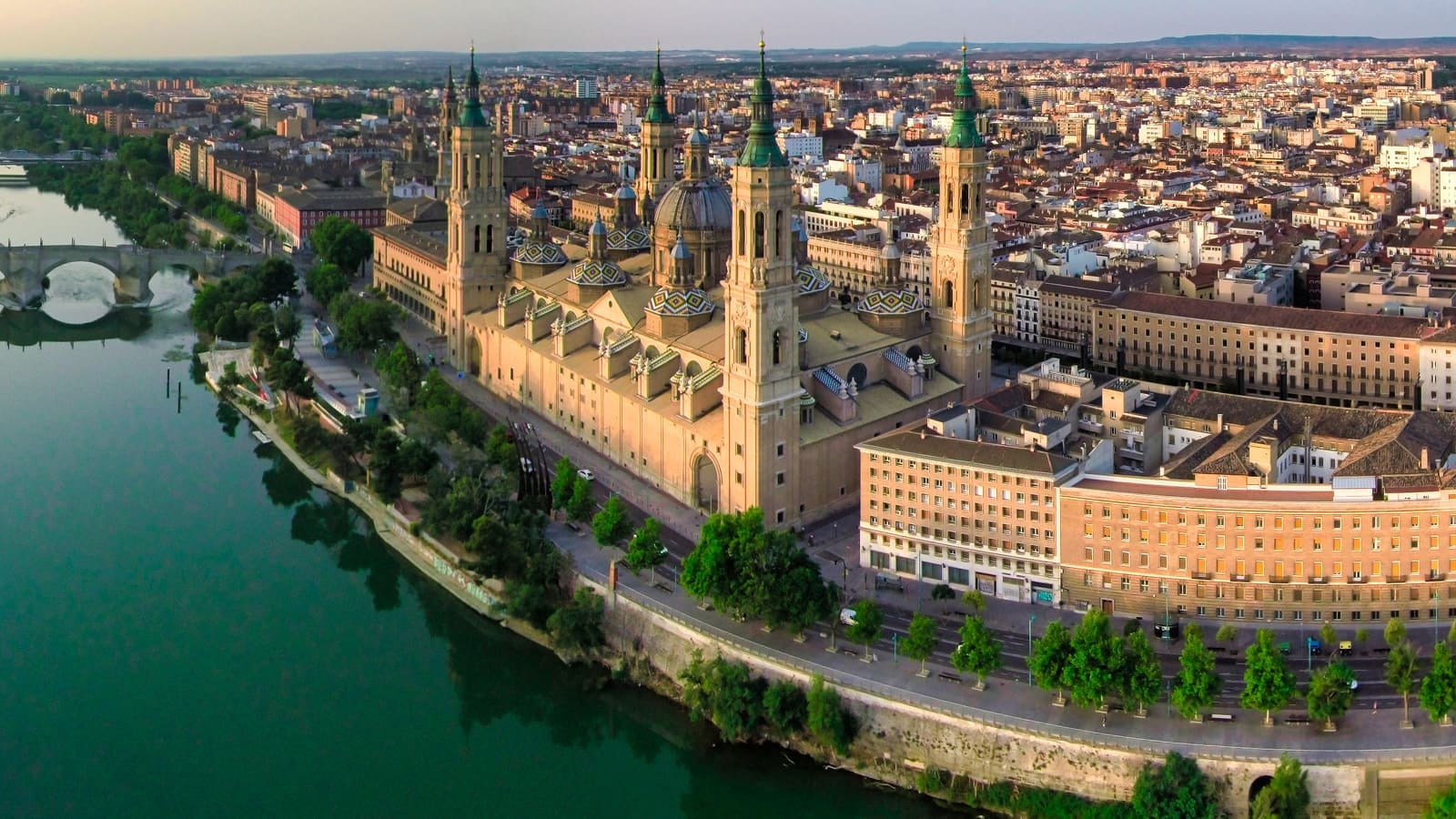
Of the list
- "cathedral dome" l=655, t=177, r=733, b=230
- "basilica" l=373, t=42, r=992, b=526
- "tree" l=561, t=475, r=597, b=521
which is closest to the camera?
"basilica" l=373, t=42, r=992, b=526

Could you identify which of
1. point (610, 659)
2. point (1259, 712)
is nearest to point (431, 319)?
point (610, 659)

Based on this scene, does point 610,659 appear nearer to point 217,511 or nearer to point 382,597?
point 382,597

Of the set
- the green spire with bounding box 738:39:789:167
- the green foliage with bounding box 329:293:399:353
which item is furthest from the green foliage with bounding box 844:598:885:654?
the green foliage with bounding box 329:293:399:353

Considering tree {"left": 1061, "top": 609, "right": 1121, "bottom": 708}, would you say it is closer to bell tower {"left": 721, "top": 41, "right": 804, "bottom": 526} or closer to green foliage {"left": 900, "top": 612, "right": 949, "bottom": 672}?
green foliage {"left": 900, "top": 612, "right": 949, "bottom": 672}

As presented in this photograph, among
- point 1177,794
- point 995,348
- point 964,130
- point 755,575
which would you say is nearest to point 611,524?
point 755,575

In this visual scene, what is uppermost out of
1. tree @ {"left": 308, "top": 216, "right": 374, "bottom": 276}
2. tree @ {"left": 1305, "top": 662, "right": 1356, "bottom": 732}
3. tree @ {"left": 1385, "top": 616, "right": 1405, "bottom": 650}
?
tree @ {"left": 308, "top": 216, "right": 374, "bottom": 276}

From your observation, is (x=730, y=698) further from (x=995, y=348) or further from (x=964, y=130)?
(x=995, y=348)
